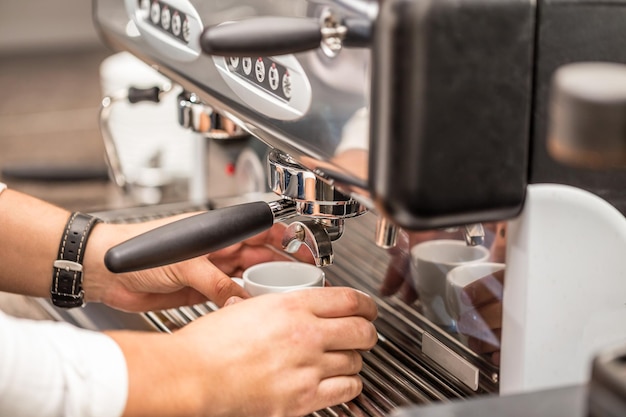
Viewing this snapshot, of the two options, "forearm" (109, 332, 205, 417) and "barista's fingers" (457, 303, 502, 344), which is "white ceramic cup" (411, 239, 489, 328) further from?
"forearm" (109, 332, 205, 417)

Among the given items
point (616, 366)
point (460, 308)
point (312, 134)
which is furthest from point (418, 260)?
point (616, 366)

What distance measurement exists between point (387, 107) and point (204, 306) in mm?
419

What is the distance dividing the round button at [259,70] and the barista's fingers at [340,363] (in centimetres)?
20

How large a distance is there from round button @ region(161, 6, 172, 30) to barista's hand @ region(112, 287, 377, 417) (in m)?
0.27

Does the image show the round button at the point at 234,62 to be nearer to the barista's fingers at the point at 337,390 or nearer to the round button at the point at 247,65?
the round button at the point at 247,65

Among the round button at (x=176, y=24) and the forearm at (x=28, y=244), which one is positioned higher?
the round button at (x=176, y=24)

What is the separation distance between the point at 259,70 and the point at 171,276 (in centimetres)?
25

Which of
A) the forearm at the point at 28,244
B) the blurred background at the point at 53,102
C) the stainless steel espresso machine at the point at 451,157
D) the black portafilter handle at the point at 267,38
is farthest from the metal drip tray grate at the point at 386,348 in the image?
the blurred background at the point at 53,102

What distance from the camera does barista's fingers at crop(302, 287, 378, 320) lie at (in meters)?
0.64

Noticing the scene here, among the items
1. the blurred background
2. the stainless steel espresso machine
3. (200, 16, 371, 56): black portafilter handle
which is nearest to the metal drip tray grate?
the stainless steel espresso machine

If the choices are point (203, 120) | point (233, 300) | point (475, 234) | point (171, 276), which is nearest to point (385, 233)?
point (475, 234)

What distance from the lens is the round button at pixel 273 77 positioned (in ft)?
1.97

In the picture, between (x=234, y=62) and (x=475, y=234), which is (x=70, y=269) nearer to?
(x=234, y=62)

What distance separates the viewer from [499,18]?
0.46 m
